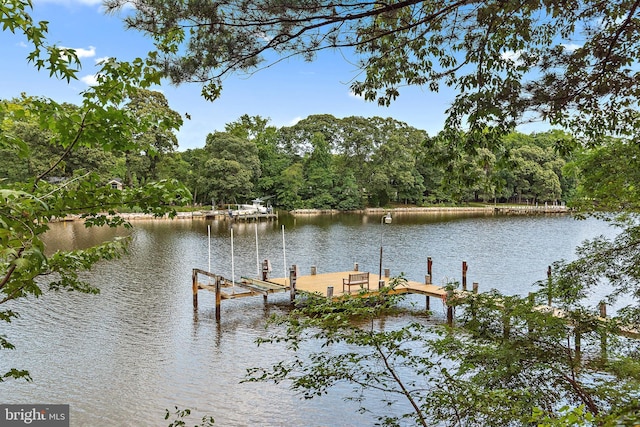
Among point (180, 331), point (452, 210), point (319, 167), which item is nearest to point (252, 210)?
point (319, 167)

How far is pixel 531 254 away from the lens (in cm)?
2453

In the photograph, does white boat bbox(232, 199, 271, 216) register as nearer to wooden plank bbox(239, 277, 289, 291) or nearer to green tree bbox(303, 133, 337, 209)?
green tree bbox(303, 133, 337, 209)

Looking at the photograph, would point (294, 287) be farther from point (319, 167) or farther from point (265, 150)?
point (265, 150)

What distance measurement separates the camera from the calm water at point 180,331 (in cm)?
818

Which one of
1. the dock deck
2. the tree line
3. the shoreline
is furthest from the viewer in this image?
the shoreline

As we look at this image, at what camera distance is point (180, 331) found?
479 inches

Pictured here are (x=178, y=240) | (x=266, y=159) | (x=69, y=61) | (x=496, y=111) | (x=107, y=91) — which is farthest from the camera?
(x=266, y=159)

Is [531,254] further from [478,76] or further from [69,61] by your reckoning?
[69,61]

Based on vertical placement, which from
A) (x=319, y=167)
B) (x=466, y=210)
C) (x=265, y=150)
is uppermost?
(x=265, y=150)

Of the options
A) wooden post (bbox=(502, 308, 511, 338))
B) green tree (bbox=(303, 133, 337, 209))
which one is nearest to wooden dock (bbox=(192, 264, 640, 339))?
wooden post (bbox=(502, 308, 511, 338))

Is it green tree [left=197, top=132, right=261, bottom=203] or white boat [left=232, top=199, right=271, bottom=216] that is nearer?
white boat [left=232, top=199, right=271, bottom=216]

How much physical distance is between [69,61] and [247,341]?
959cm

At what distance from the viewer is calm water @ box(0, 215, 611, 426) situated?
8.18 metres

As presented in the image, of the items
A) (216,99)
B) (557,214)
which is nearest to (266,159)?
(557,214)
